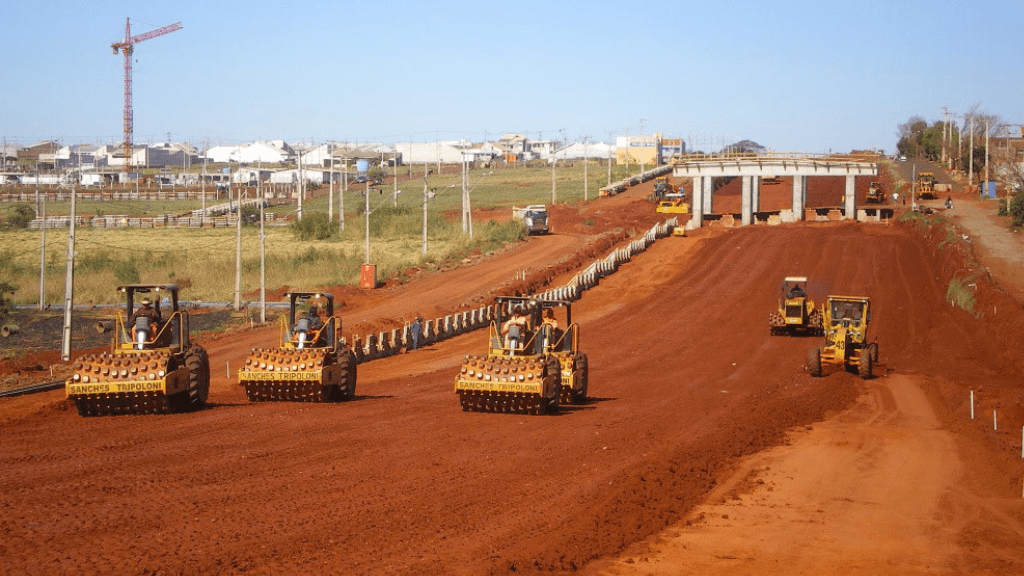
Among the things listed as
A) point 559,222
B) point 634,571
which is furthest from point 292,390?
point 559,222

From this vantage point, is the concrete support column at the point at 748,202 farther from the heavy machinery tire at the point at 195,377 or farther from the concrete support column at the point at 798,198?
the heavy machinery tire at the point at 195,377

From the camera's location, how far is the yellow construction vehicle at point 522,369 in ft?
70.6

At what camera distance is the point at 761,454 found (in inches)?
776

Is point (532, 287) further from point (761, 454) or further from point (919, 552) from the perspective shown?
point (919, 552)

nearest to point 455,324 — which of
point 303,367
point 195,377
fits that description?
point 303,367

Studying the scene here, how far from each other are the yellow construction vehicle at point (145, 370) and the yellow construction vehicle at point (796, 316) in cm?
2607

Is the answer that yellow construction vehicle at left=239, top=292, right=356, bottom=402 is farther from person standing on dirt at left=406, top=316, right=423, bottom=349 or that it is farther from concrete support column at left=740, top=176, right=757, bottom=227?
concrete support column at left=740, top=176, right=757, bottom=227

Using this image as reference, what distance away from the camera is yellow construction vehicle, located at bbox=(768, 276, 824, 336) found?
4197cm

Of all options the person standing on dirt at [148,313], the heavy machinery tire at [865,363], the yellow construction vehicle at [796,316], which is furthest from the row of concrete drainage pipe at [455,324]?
the heavy machinery tire at [865,363]

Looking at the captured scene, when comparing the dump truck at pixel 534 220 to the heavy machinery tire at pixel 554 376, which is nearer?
the heavy machinery tire at pixel 554 376

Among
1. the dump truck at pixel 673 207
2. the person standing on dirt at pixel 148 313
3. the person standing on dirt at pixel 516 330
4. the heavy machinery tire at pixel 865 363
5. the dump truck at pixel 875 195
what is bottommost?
the heavy machinery tire at pixel 865 363

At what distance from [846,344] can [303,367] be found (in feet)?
58.6

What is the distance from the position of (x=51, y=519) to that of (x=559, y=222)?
7795cm

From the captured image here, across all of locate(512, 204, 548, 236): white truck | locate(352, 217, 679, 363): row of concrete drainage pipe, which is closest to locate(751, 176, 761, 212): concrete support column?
locate(512, 204, 548, 236): white truck
